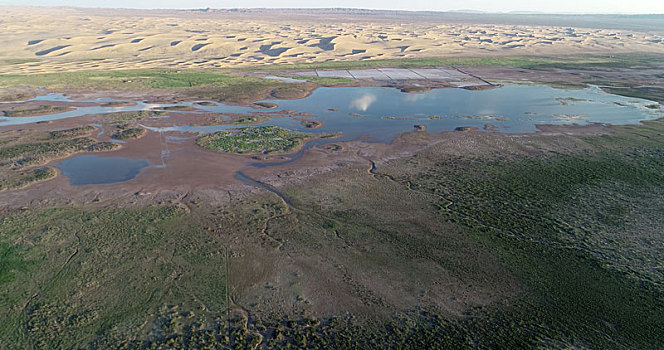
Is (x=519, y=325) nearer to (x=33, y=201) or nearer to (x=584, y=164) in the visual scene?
(x=584, y=164)

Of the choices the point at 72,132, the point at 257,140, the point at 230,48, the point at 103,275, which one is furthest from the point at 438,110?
the point at 230,48


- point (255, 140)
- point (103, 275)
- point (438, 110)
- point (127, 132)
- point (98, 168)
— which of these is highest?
point (438, 110)

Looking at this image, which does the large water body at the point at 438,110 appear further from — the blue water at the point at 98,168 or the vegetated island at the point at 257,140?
the blue water at the point at 98,168

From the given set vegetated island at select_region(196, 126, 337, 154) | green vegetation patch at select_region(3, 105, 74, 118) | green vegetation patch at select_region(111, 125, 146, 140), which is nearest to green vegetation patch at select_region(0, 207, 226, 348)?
vegetated island at select_region(196, 126, 337, 154)

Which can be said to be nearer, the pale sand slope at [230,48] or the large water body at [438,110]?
the large water body at [438,110]

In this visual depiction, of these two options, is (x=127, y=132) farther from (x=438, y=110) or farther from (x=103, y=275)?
(x=438, y=110)

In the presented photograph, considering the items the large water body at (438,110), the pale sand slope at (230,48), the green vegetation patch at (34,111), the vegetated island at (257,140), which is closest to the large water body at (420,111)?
the large water body at (438,110)
